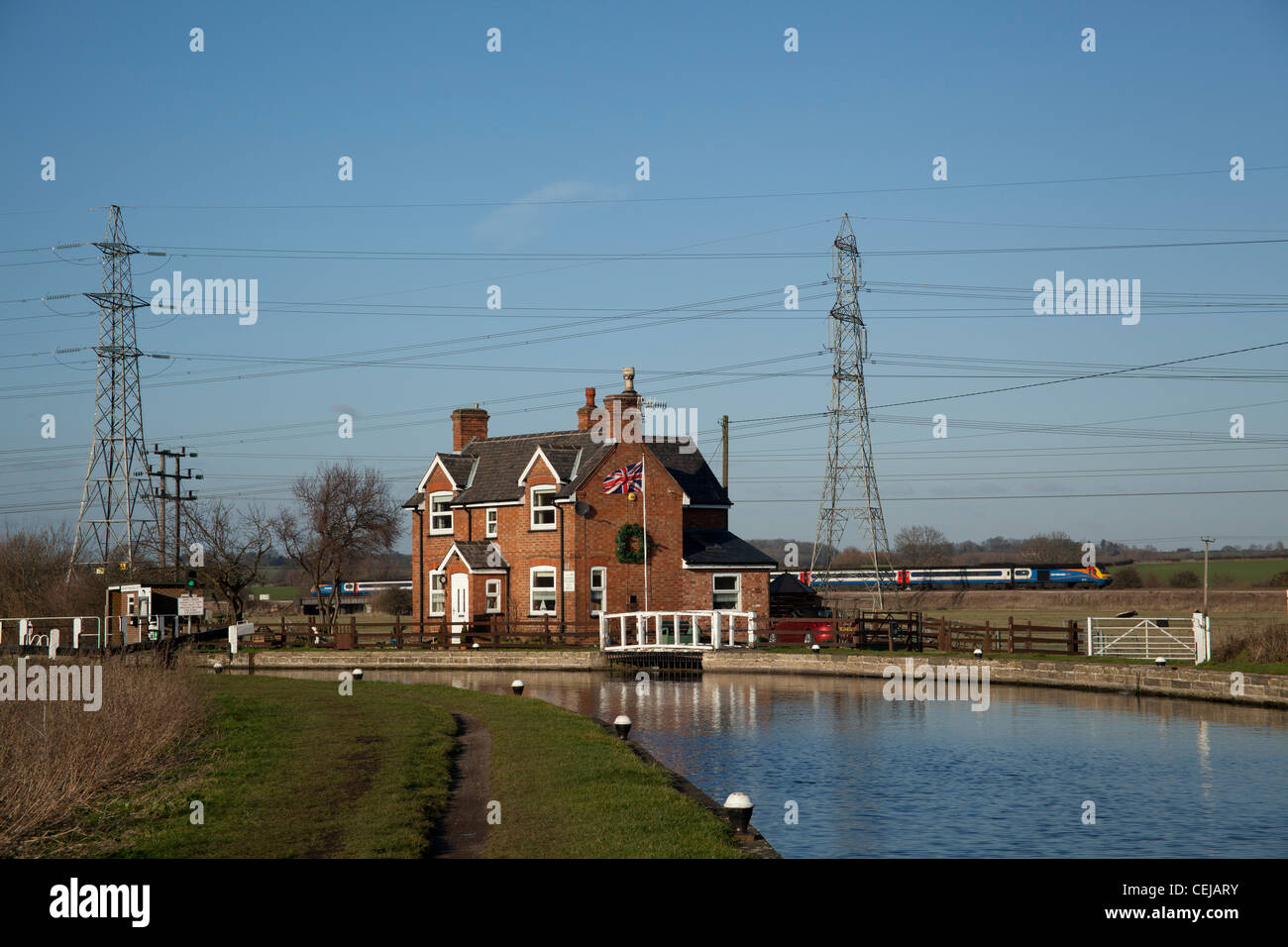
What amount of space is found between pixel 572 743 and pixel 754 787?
10.6 ft

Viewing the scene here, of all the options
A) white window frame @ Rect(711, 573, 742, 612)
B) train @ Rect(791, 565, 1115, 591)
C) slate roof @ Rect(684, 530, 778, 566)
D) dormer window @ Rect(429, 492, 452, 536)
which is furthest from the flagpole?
train @ Rect(791, 565, 1115, 591)

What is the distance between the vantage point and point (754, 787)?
59.7 ft

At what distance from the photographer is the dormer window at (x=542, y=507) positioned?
4906cm

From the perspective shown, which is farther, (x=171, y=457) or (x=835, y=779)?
(x=171, y=457)

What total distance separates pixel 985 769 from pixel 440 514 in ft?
124

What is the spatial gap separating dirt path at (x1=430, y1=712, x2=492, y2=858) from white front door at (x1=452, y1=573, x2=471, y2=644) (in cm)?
2871

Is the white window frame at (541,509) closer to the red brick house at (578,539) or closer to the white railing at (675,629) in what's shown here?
the red brick house at (578,539)

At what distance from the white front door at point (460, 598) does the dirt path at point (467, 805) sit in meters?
28.7

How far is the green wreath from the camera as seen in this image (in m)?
48.5

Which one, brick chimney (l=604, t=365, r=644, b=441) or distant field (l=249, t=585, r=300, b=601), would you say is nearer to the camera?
brick chimney (l=604, t=365, r=644, b=441)

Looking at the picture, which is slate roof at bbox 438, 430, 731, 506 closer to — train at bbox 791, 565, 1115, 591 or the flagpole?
the flagpole
